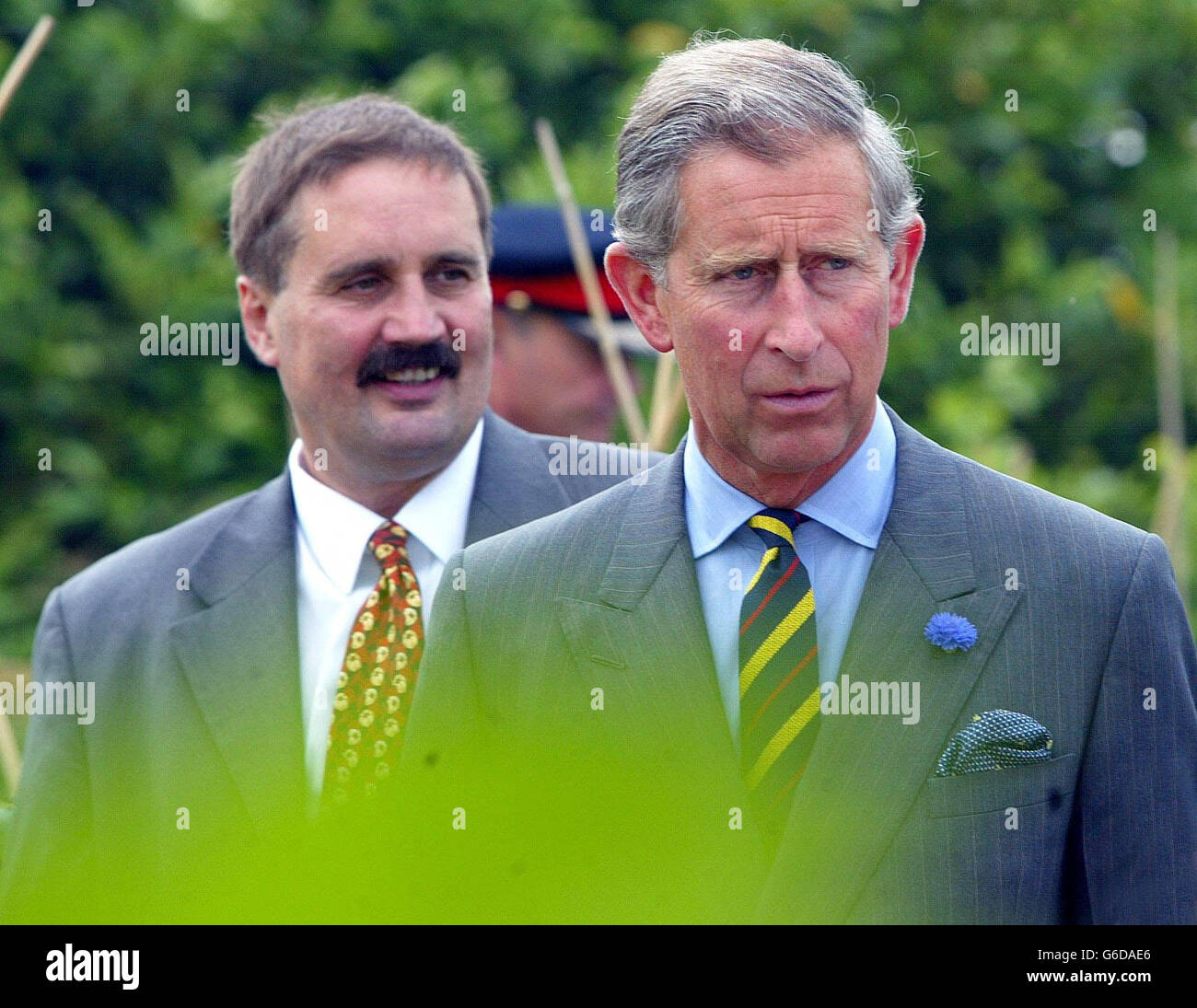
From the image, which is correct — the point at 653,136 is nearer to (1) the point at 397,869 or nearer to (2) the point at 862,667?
(2) the point at 862,667

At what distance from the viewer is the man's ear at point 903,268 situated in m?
1.75

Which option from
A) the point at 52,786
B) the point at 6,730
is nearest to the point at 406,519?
the point at 52,786

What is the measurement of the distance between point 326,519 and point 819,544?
2.96 feet

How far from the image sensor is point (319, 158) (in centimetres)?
246

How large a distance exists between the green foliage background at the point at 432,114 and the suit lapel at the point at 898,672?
14.5 feet

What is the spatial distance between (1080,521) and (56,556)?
5428 millimetres

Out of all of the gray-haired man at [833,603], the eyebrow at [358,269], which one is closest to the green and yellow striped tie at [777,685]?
the gray-haired man at [833,603]

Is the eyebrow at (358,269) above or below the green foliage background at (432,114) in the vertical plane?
below

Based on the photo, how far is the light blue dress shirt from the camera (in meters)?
1.69

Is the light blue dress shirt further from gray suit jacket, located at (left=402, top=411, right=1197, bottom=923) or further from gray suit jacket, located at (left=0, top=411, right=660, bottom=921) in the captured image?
gray suit jacket, located at (left=0, top=411, right=660, bottom=921)

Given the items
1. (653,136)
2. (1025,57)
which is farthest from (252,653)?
(1025,57)

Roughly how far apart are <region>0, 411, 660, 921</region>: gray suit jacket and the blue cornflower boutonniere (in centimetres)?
78

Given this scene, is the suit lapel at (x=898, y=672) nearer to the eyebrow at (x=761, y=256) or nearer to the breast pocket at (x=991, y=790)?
the breast pocket at (x=991, y=790)

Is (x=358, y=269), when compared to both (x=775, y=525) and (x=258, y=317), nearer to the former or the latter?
(x=258, y=317)
